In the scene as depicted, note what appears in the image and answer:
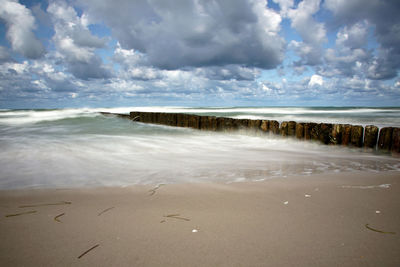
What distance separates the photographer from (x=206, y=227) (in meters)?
1.55

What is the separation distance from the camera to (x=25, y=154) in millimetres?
4664

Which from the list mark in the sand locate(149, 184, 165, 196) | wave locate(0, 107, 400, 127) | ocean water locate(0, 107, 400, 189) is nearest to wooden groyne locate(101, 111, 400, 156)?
ocean water locate(0, 107, 400, 189)

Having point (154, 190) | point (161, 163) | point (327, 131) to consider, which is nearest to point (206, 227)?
point (154, 190)

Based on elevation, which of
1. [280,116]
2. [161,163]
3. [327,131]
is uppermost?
[280,116]

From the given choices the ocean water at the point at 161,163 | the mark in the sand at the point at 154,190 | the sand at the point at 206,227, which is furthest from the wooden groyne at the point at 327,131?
the mark in the sand at the point at 154,190

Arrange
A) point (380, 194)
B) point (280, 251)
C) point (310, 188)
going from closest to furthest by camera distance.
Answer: point (280, 251) → point (380, 194) → point (310, 188)

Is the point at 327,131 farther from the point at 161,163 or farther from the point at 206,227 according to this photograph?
the point at 206,227

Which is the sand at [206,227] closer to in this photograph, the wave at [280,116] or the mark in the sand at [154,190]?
the mark in the sand at [154,190]

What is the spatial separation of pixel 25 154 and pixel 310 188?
205 inches

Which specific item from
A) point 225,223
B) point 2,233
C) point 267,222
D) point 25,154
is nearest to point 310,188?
point 267,222

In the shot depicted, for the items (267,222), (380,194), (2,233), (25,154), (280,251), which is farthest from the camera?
(25,154)

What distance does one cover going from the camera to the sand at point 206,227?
1.23 m

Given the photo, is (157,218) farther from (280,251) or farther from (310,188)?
(310,188)

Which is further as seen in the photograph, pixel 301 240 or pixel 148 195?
pixel 148 195
